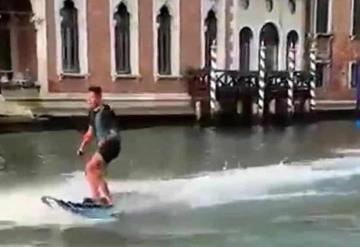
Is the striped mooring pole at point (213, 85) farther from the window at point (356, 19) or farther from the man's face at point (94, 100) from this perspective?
the man's face at point (94, 100)

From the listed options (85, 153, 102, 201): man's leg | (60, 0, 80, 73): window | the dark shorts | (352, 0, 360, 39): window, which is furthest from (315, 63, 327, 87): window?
(85, 153, 102, 201): man's leg

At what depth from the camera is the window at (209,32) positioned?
24587 millimetres

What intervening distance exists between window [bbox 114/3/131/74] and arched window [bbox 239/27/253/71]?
4.25 m

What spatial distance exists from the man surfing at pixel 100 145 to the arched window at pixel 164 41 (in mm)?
15074

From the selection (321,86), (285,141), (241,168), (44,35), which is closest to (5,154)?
(241,168)

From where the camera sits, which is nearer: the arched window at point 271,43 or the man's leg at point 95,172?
the man's leg at point 95,172

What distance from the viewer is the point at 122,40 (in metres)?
23.2

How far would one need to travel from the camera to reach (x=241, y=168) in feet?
42.2

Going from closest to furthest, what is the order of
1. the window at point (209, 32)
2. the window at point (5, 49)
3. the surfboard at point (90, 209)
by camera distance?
the surfboard at point (90, 209)
the window at point (5, 49)
the window at point (209, 32)

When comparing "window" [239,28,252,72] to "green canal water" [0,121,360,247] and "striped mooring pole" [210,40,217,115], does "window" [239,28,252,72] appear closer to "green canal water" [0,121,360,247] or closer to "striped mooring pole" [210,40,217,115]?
"striped mooring pole" [210,40,217,115]

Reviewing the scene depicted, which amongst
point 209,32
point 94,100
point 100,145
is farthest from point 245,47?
point 100,145

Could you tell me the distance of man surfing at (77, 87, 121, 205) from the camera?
8.62m

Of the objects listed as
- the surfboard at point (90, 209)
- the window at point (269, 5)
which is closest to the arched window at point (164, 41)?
the window at point (269, 5)

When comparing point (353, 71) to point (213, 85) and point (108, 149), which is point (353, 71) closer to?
point (213, 85)
